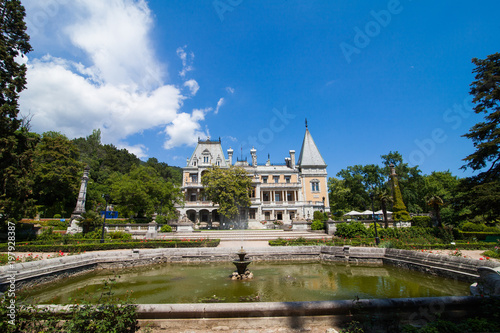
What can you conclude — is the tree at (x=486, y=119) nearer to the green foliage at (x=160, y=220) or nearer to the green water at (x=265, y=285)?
the green water at (x=265, y=285)

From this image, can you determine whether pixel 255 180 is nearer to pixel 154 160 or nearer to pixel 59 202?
pixel 59 202

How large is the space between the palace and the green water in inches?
1107

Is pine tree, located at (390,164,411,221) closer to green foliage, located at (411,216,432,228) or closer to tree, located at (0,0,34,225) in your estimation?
green foliage, located at (411,216,432,228)

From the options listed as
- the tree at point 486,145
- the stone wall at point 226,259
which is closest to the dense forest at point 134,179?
the tree at point 486,145

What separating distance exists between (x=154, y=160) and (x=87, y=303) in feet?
313

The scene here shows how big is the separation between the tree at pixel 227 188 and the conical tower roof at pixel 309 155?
20.1 meters

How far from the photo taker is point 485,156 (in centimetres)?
1847

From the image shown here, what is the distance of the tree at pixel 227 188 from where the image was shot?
32281 millimetres

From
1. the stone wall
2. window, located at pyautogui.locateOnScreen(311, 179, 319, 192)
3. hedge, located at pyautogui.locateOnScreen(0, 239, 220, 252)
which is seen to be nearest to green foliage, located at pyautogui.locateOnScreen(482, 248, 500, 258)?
the stone wall

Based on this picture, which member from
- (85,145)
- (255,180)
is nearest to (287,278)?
(255,180)

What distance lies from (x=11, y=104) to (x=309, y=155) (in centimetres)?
4526

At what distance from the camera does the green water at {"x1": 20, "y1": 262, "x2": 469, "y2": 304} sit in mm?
7785

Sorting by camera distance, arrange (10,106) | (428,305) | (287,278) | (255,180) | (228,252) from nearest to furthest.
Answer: (428,305) → (287,278) → (228,252) → (10,106) → (255,180)

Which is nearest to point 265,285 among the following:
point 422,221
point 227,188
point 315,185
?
point 422,221
